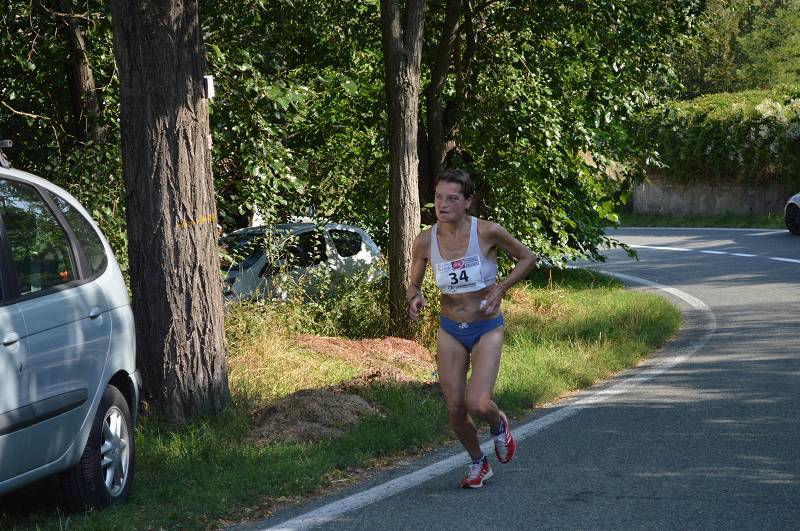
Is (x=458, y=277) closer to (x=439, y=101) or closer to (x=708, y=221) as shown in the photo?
(x=439, y=101)

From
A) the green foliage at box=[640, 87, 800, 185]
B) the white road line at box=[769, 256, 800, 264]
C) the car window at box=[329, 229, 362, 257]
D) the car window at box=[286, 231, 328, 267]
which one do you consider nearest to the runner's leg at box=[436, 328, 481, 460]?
the car window at box=[286, 231, 328, 267]

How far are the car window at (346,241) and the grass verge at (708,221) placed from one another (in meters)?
18.6

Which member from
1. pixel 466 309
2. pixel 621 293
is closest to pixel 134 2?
pixel 466 309

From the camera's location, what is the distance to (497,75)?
666 inches

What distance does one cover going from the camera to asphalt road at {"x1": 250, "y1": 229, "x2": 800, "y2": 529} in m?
5.94

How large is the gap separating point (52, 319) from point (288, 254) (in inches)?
321

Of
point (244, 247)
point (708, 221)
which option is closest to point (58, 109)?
point (244, 247)

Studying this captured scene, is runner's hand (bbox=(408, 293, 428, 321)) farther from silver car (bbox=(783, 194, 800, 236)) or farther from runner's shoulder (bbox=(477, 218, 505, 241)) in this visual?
silver car (bbox=(783, 194, 800, 236))

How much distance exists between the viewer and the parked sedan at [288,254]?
12461 mm

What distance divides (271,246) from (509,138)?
5.40 metres

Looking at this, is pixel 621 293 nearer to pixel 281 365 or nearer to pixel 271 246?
pixel 271 246

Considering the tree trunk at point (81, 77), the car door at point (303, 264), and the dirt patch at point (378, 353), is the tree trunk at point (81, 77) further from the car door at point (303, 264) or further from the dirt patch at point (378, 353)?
the dirt patch at point (378, 353)

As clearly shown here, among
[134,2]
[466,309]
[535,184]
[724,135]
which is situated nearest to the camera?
[466,309]

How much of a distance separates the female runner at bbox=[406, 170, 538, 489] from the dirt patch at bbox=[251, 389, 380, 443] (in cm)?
146
